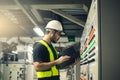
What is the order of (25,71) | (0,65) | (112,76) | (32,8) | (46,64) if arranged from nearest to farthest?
(112,76), (46,64), (32,8), (0,65), (25,71)

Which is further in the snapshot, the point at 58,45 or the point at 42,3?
the point at 58,45

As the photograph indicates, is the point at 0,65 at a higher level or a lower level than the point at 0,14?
lower

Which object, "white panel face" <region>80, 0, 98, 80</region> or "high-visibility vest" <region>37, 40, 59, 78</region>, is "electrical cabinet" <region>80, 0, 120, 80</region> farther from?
"high-visibility vest" <region>37, 40, 59, 78</region>

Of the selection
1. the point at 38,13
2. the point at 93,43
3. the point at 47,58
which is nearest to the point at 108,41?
the point at 93,43

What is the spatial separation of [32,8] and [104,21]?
12.4 ft

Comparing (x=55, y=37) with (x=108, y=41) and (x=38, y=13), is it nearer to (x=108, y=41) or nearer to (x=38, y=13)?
(x=108, y=41)

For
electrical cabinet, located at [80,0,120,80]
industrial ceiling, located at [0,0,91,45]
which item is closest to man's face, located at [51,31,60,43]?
electrical cabinet, located at [80,0,120,80]

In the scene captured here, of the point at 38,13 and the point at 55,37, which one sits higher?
the point at 38,13

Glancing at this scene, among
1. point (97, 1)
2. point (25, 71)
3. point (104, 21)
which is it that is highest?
point (97, 1)

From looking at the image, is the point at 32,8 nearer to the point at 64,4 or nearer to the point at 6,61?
the point at 64,4

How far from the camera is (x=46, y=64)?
284 centimetres

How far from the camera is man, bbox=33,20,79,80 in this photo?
285 cm

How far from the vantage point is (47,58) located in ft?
9.63

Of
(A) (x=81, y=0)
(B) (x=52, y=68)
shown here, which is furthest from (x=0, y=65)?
(B) (x=52, y=68)
